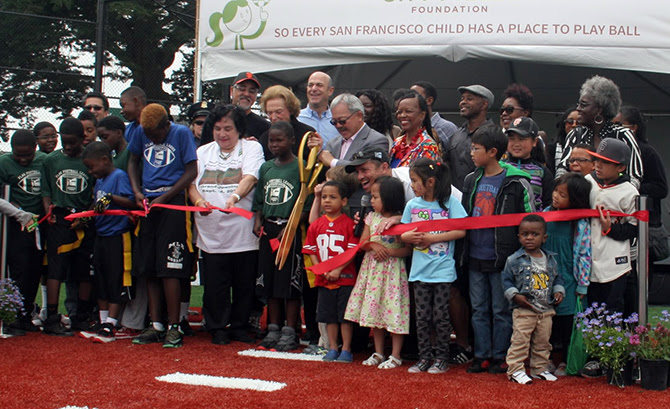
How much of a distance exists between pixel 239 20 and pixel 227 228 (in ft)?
13.8

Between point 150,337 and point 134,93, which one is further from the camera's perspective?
point 134,93

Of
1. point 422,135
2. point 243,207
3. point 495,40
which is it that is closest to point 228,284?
point 243,207

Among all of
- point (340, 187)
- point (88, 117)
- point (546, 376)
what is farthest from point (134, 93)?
point (546, 376)

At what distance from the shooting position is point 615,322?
5.21 m

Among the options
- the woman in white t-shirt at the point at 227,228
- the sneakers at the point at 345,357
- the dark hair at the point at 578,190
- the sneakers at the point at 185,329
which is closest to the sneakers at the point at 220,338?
the woman in white t-shirt at the point at 227,228

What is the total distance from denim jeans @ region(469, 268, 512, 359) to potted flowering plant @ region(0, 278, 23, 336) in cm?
410

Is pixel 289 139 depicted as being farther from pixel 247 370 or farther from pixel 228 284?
pixel 247 370

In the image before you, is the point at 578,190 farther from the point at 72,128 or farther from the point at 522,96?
the point at 72,128

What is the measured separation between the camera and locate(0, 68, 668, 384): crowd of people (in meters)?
5.57

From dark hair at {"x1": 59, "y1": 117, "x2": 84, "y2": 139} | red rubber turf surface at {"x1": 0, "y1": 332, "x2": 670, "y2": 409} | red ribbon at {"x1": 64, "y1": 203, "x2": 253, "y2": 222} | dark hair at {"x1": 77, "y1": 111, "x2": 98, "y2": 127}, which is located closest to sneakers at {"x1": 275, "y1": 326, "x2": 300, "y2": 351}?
red rubber turf surface at {"x1": 0, "y1": 332, "x2": 670, "y2": 409}

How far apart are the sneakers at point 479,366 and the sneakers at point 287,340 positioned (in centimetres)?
156

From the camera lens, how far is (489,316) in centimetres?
574

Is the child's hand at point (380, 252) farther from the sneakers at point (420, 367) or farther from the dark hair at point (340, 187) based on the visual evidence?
the sneakers at point (420, 367)

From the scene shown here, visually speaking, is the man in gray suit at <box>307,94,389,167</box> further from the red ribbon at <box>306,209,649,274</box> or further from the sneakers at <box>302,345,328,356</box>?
the sneakers at <box>302,345,328,356</box>
